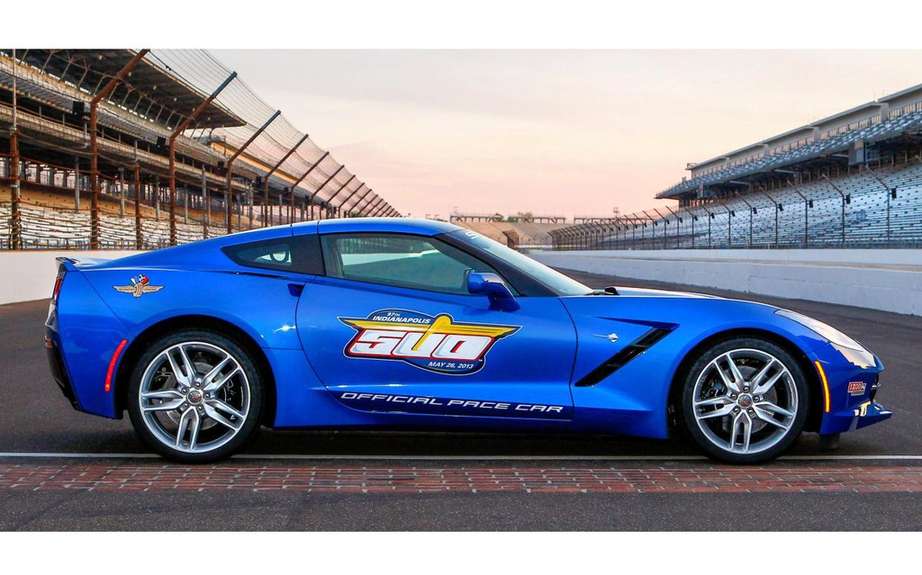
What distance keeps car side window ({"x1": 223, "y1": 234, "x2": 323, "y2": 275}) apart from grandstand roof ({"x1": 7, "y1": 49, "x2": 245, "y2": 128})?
35663 mm

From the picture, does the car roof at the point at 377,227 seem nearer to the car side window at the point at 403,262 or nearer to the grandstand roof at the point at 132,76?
the car side window at the point at 403,262

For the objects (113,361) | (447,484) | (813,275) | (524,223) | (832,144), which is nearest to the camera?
(447,484)

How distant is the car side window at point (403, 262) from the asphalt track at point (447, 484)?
926mm

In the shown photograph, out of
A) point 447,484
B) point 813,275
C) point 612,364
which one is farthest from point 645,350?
point 813,275

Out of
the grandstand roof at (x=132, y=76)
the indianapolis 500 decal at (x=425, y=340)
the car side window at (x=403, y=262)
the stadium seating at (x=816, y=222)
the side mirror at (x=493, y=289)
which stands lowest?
the indianapolis 500 decal at (x=425, y=340)

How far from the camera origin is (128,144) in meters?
53.3

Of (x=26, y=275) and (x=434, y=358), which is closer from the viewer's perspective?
(x=434, y=358)

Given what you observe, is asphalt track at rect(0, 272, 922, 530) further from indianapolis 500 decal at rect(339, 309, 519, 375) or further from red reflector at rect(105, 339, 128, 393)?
indianapolis 500 decal at rect(339, 309, 519, 375)

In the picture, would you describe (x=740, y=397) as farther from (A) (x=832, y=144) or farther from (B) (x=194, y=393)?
(A) (x=832, y=144)

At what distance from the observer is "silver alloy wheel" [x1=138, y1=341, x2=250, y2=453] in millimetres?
4586

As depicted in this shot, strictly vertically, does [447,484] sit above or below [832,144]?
below

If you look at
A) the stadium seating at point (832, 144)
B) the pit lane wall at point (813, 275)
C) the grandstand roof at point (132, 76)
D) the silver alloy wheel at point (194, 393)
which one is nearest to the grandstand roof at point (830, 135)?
the stadium seating at point (832, 144)

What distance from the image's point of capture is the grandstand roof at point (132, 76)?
4472 centimetres

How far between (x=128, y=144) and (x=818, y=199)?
3947 cm
